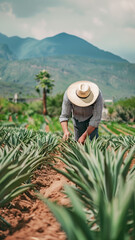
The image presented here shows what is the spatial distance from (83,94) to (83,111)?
0.57 m

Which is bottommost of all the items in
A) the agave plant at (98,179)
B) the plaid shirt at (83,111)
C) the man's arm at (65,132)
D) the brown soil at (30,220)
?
the brown soil at (30,220)

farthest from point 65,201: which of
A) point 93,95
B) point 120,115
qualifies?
point 120,115

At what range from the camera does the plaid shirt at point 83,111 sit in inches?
164

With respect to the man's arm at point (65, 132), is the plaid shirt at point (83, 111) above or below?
above

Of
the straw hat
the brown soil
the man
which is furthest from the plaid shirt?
the brown soil

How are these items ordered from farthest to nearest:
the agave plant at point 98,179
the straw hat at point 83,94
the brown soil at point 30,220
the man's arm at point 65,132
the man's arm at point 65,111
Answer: the man's arm at point 65,111 → the man's arm at point 65,132 → the straw hat at point 83,94 → the agave plant at point 98,179 → the brown soil at point 30,220

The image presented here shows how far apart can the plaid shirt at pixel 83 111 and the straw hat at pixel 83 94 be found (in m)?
0.12

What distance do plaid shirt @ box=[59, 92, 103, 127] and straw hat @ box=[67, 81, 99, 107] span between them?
0.41 ft

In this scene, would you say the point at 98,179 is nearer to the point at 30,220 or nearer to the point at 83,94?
the point at 30,220

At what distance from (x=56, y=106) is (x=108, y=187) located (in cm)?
5383

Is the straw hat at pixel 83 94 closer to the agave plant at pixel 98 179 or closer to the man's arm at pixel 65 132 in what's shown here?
the man's arm at pixel 65 132

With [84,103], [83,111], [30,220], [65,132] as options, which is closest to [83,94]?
[84,103]

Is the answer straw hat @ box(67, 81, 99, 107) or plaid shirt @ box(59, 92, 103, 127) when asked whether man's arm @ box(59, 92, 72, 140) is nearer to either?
plaid shirt @ box(59, 92, 103, 127)

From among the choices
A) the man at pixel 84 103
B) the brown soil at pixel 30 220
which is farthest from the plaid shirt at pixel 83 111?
the brown soil at pixel 30 220
